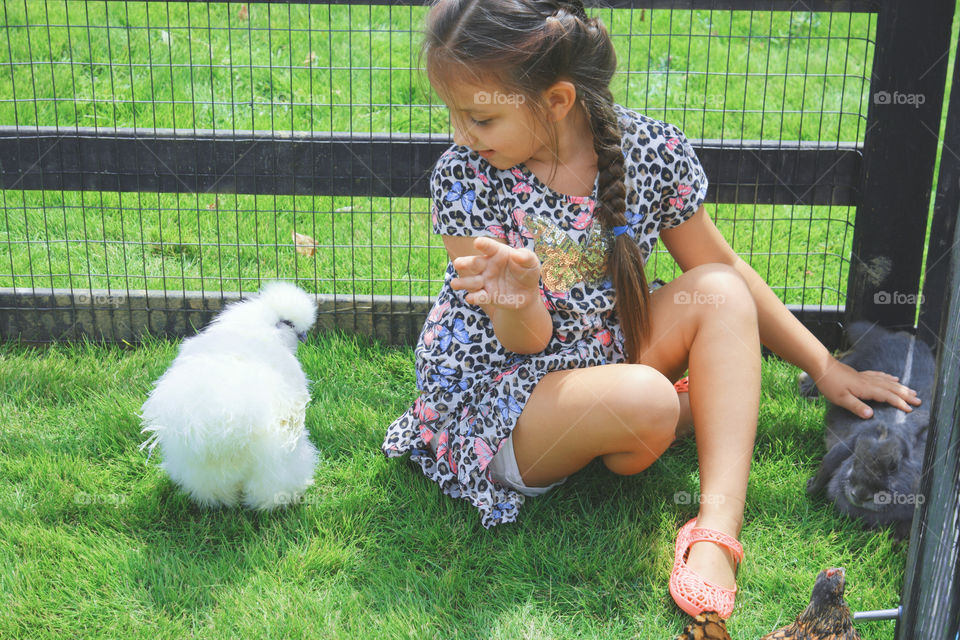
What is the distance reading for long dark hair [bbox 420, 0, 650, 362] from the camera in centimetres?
201

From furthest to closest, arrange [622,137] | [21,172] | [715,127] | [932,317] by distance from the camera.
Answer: [715,127] < [21,172] < [932,317] < [622,137]

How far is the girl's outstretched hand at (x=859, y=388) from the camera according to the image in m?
2.49

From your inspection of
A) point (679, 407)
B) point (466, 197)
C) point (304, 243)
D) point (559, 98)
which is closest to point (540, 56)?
point (559, 98)

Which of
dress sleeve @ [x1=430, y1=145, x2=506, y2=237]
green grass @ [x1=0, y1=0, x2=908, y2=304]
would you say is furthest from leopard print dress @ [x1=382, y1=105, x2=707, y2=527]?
green grass @ [x1=0, y1=0, x2=908, y2=304]

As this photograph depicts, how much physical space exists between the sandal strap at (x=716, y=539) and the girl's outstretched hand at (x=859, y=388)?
2.06ft

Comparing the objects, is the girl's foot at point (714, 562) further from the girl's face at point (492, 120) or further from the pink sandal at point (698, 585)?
the girl's face at point (492, 120)

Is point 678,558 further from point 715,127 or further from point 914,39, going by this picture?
point 715,127

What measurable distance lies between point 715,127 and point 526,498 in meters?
2.75

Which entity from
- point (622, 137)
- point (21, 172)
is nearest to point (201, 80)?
point (21, 172)

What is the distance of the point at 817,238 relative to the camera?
3963mm

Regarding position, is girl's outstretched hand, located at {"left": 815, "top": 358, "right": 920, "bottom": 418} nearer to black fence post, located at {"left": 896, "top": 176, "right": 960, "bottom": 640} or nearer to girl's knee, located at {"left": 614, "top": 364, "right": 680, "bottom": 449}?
girl's knee, located at {"left": 614, "top": 364, "right": 680, "bottom": 449}

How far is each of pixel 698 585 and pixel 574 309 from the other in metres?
0.74

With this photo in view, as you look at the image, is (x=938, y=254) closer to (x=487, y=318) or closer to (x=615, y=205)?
(x=615, y=205)

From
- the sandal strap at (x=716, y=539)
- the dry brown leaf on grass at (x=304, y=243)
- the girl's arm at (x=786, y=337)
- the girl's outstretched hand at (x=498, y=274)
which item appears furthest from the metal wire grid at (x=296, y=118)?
the sandal strap at (x=716, y=539)
